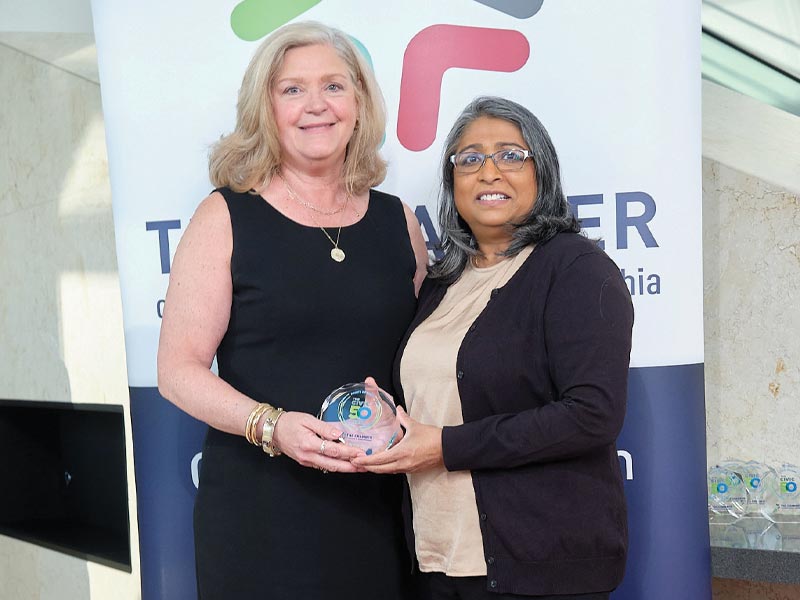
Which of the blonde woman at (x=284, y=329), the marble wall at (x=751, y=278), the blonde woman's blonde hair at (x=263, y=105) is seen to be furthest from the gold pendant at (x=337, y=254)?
the marble wall at (x=751, y=278)

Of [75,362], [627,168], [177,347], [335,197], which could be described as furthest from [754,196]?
[75,362]

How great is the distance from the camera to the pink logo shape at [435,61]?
2518mm

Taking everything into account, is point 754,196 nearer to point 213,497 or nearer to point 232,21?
point 232,21

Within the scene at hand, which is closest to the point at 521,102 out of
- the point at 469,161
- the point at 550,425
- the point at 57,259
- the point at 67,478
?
the point at 469,161

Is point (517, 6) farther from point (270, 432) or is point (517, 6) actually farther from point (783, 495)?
point (783, 495)

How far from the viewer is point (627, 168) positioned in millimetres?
2441

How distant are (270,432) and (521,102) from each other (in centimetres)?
124

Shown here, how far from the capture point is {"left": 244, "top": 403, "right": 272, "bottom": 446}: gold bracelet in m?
1.85

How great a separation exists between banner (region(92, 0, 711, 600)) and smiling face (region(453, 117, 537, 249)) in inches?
22.6

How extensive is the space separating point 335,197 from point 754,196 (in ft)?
4.82

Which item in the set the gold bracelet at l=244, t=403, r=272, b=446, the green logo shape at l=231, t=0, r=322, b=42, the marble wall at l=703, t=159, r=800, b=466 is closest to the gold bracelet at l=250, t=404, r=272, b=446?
the gold bracelet at l=244, t=403, r=272, b=446

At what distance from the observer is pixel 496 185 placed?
76.5 inches

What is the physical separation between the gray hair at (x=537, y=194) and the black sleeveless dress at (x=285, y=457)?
224 millimetres

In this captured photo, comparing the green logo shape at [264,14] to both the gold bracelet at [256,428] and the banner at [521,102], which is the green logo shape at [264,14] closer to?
the banner at [521,102]
